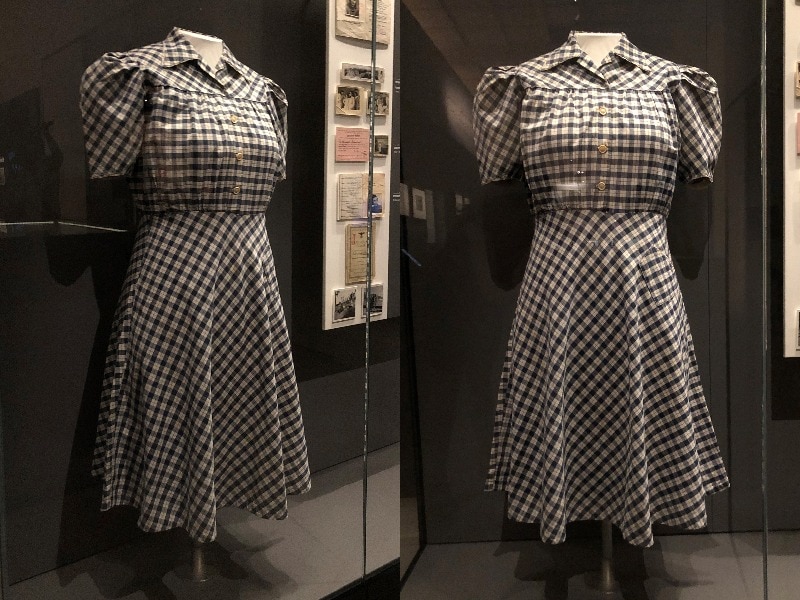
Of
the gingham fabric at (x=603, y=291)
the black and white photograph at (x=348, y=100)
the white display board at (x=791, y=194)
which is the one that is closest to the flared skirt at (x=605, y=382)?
the gingham fabric at (x=603, y=291)

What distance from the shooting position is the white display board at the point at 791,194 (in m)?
1.83

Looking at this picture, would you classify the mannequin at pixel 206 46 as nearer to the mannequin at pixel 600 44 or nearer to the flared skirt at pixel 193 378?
the flared skirt at pixel 193 378

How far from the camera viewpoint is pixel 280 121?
180 cm

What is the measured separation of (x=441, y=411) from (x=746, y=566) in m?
0.79

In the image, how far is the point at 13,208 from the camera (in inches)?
62.4

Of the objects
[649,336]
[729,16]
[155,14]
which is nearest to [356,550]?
[649,336]

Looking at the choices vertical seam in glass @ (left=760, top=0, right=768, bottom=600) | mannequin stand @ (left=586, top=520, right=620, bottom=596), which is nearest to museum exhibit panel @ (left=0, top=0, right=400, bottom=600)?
mannequin stand @ (left=586, top=520, right=620, bottom=596)

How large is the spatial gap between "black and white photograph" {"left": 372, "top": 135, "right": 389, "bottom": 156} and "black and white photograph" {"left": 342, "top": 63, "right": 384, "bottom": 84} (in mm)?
124

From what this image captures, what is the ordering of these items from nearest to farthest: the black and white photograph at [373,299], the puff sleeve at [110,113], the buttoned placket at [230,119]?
the puff sleeve at [110,113] → the buttoned placket at [230,119] → the black and white photograph at [373,299]

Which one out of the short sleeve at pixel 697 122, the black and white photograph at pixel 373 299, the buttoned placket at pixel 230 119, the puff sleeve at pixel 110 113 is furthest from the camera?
the black and white photograph at pixel 373 299

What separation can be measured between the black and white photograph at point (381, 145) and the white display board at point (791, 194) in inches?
34.8

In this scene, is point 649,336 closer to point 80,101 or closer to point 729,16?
point 729,16

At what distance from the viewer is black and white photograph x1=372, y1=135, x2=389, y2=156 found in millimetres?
1890

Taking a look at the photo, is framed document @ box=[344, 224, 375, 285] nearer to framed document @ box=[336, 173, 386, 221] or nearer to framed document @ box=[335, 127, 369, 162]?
framed document @ box=[336, 173, 386, 221]
